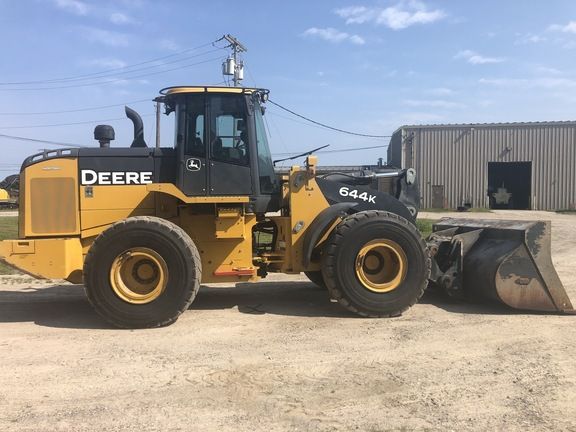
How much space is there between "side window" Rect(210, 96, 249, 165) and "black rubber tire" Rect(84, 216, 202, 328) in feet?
4.09

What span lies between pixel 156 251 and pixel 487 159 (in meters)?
31.3

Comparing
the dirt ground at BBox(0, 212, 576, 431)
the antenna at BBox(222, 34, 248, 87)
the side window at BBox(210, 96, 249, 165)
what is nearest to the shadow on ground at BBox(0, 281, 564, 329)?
the dirt ground at BBox(0, 212, 576, 431)

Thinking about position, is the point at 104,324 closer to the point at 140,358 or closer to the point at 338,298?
the point at 140,358

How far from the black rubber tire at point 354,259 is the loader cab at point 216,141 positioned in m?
1.29

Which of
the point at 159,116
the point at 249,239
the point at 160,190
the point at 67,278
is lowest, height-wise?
the point at 67,278

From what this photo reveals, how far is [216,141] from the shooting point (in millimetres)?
6965

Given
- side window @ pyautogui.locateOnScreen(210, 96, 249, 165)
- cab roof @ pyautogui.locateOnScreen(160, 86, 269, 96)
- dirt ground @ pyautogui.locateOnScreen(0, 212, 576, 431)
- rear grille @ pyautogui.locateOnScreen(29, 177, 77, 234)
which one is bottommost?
dirt ground @ pyautogui.locateOnScreen(0, 212, 576, 431)

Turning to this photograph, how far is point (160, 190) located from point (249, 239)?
1.30 m

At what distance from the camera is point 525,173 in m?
35.3

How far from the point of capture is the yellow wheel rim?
22.3 ft

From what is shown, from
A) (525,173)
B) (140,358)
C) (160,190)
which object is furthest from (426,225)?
(525,173)

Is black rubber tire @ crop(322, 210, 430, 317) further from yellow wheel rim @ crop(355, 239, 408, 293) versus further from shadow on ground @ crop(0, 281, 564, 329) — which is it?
shadow on ground @ crop(0, 281, 564, 329)

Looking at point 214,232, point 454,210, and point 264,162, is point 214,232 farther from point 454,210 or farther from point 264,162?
point 454,210

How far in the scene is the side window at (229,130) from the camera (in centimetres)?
695
